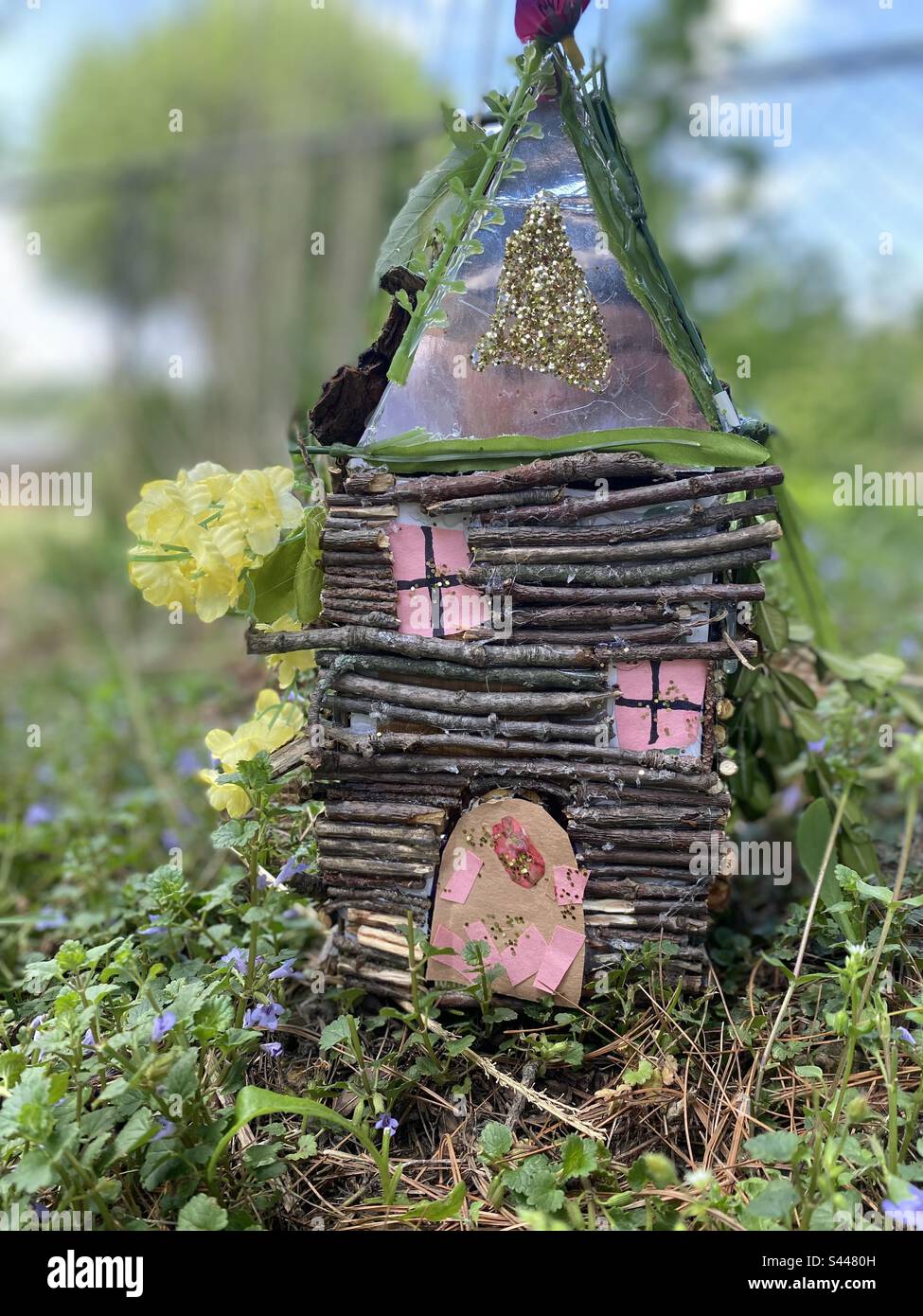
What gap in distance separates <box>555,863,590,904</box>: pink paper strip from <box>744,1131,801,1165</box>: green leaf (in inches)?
20.1

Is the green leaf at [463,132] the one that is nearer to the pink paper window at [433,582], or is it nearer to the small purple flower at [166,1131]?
the pink paper window at [433,582]

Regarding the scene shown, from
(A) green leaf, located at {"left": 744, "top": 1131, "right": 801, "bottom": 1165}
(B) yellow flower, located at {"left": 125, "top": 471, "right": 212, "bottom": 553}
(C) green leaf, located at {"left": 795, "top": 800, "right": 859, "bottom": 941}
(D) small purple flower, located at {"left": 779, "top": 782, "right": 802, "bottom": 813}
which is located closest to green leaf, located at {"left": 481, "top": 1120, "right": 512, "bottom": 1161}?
(A) green leaf, located at {"left": 744, "top": 1131, "right": 801, "bottom": 1165}

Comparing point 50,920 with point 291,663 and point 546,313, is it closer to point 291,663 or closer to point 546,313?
point 291,663

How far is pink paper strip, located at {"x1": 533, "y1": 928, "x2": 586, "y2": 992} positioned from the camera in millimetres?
1603

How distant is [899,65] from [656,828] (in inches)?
130

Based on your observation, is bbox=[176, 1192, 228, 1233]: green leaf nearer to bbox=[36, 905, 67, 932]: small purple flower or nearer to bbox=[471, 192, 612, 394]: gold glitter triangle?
bbox=[36, 905, 67, 932]: small purple flower

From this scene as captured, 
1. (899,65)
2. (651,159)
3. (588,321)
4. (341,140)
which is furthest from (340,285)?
(588,321)

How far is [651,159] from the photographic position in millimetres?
5309

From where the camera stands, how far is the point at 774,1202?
112 centimetres

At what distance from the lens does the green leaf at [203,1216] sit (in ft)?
3.73

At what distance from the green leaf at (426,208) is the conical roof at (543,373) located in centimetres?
8

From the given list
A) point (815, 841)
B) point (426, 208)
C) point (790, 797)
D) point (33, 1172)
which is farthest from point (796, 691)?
point (33, 1172)

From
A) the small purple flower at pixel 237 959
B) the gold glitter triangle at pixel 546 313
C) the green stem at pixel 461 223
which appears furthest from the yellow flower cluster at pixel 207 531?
the small purple flower at pixel 237 959
